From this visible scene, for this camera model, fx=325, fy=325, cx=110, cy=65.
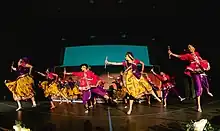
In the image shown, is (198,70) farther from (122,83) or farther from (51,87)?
(51,87)

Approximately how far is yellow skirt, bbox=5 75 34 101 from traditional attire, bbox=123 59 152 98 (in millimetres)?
3185

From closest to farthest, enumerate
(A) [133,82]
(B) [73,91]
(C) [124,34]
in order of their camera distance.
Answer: (A) [133,82] → (B) [73,91] → (C) [124,34]

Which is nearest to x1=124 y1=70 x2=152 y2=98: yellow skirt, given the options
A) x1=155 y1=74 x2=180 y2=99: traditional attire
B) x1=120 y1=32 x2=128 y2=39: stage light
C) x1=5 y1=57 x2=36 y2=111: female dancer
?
x1=155 y1=74 x2=180 y2=99: traditional attire

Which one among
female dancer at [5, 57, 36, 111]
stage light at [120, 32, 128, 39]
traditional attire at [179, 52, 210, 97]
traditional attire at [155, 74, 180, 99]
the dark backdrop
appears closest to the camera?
traditional attire at [179, 52, 210, 97]

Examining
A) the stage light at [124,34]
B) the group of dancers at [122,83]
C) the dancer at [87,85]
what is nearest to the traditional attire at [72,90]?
the group of dancers at [122,83]

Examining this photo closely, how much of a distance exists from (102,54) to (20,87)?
4356 millimetres

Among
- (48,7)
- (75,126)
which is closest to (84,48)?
(48,7)

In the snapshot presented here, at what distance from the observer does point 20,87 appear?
28.0 feet

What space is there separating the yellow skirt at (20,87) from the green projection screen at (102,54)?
12.0ft

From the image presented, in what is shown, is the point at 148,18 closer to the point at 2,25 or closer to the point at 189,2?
the point at 189,2

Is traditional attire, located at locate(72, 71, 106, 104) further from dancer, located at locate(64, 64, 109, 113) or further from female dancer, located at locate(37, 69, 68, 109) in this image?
female dancer, located at locate(37, 69, 68, 109)

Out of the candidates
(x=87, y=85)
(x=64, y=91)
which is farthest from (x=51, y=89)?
(x=87, y=85)

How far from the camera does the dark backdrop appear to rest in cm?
1012

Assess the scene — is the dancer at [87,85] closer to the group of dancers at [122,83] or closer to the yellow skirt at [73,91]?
the group of dancers at [122,83]
